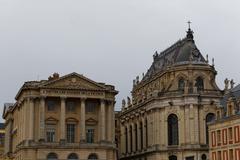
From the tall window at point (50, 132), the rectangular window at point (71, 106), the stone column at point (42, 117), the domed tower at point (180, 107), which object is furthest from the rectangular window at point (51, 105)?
the domed tower at point (180, 107)

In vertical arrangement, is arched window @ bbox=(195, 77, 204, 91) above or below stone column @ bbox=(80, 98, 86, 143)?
above

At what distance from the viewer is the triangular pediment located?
94.0m

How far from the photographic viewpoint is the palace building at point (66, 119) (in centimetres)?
9175

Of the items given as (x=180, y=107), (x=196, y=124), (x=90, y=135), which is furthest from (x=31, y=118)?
(x=196, y=124)

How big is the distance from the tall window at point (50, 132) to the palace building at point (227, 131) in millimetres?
28488

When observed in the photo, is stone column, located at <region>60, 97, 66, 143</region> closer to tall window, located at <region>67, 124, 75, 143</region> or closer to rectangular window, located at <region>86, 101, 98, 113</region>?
tall window, located at <region>67, 124, 75, 143</region>

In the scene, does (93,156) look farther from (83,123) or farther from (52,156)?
(52,156)

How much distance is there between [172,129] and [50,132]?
78.3 ft

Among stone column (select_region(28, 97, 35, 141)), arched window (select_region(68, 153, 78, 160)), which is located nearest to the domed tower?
arched window (select_region(68, 153, 78, 160))

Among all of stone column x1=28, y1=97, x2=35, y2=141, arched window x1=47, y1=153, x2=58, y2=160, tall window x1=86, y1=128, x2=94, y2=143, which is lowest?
arched window x1=47, y1=153, x2=58, y2=160

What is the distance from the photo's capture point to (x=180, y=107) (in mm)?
101688

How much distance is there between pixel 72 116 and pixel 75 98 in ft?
10.5

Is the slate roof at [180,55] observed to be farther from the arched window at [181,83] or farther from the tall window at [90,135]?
the tall window at [90,135]

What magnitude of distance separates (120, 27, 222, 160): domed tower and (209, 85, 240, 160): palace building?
20.4 meters
